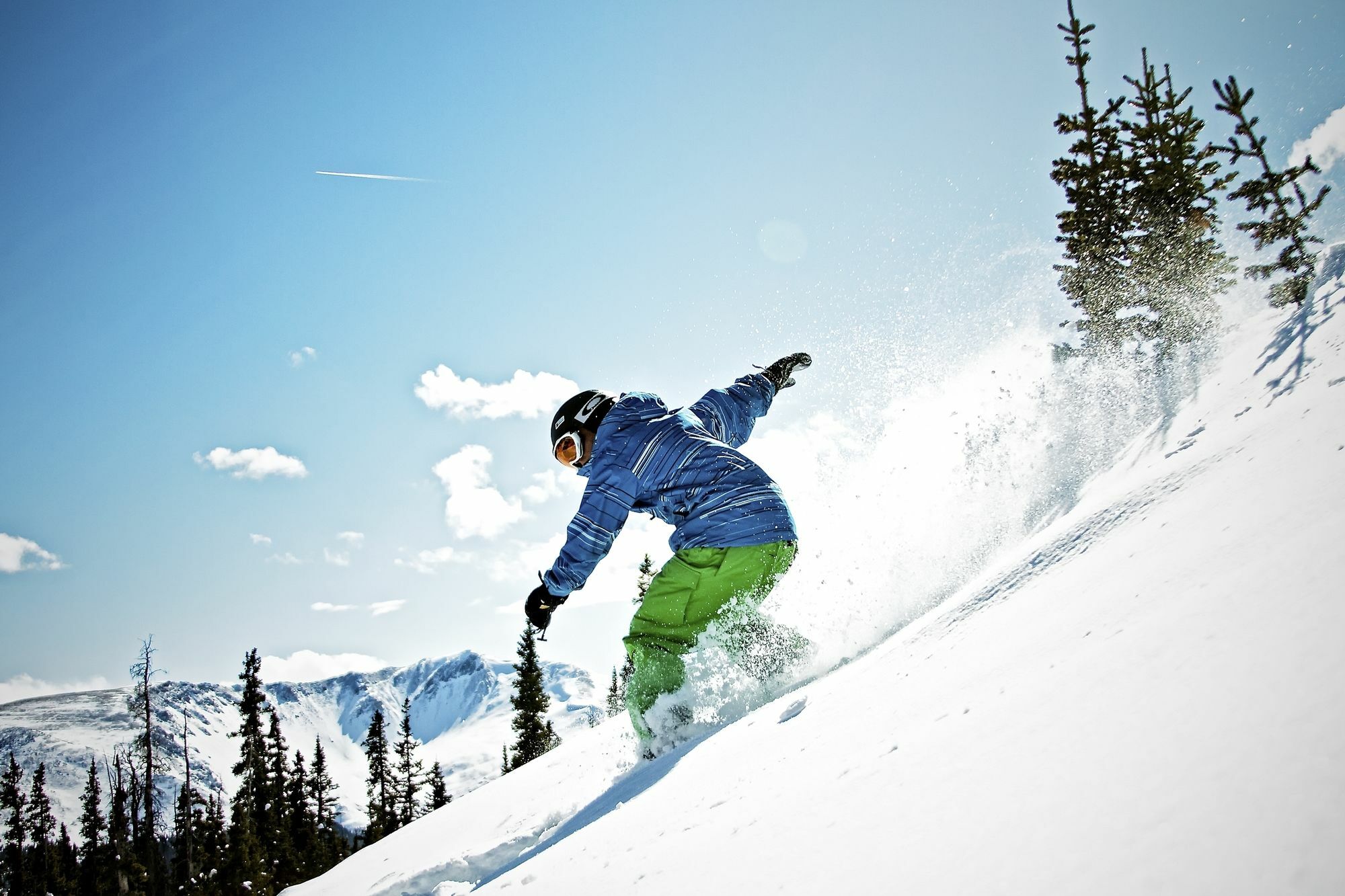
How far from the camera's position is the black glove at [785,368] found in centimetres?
577

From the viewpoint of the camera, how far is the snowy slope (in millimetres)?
745

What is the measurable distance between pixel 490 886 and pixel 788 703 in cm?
129

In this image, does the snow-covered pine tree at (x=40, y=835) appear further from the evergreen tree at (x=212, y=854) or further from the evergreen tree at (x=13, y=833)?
the evergreen tree at (x=212, y=854)

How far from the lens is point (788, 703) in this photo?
8.91 ft

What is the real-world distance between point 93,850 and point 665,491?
67990mm

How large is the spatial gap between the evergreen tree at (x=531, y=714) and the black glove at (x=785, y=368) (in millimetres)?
27570

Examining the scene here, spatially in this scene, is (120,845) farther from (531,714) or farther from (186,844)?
(531,714)

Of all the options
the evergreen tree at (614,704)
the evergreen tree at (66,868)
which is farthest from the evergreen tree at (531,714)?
the evergreen tree at (66,868)

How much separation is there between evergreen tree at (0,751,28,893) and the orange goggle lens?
2678 inches

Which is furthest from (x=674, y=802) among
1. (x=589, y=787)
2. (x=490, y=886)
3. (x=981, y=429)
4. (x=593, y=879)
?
(x=981, y=429)

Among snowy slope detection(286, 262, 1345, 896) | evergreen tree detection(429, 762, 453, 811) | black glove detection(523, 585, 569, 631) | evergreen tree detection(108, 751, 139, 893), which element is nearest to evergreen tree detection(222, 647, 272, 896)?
evergreen tree detection(108, 751, 139, 893)

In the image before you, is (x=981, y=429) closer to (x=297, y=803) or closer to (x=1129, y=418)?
(x=1129, y=418)

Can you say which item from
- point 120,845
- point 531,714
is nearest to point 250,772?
point 120,845

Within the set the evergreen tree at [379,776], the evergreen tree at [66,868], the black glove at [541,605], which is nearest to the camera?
the black glove at [541,605]
